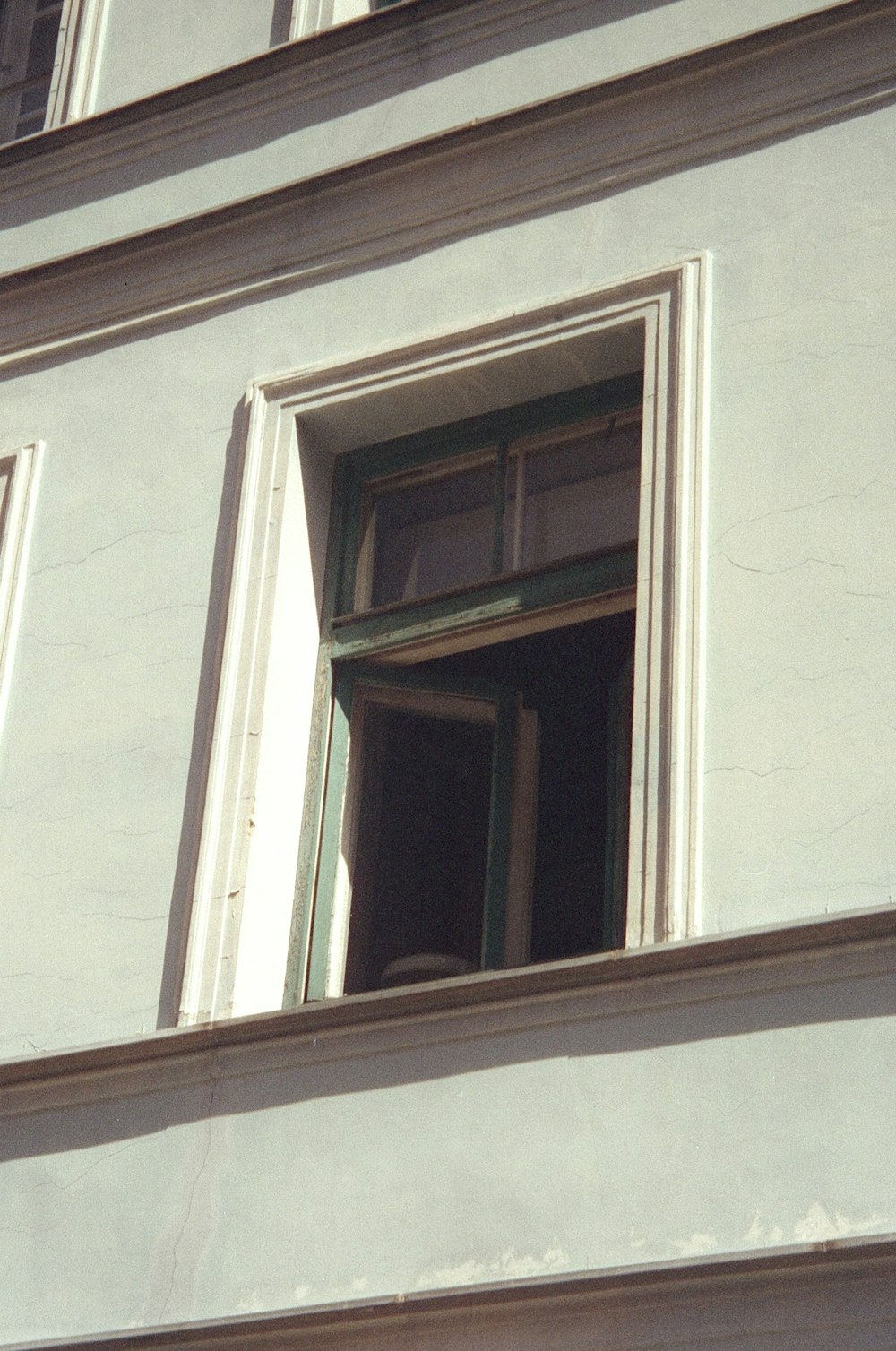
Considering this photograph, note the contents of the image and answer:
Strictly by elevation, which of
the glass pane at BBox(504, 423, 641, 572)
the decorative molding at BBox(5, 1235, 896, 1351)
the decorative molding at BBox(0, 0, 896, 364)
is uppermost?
the decorative molding at BBox(0, 0, 896, 364)

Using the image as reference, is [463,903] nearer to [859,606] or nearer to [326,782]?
[326,782]

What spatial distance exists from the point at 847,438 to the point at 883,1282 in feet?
8.04

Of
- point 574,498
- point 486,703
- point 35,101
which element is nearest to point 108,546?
point 486,703

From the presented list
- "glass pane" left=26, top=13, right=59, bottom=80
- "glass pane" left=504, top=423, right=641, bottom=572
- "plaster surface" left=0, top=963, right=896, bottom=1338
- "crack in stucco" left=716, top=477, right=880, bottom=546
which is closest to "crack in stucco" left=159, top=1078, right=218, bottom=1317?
"plaster surface" left=0, top=963, right=896, bottom=1338

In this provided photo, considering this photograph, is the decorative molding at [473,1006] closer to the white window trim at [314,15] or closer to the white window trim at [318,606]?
the white window trim at [318,606]

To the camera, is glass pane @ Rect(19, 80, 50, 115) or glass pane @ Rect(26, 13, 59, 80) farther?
glass pane @ Rect(26, 13, 59, 80)

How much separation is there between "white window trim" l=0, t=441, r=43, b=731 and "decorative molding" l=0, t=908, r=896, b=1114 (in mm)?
1409

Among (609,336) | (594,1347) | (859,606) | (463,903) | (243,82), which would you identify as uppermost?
(243,82)

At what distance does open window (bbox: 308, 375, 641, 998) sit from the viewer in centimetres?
698

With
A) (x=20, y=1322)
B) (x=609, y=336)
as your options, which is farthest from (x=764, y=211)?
(x=20, y=1322)

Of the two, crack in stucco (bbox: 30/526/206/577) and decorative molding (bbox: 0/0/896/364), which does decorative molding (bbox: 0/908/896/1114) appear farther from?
decorative molding (bbox: 0/0/896/364)

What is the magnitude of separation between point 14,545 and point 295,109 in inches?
75.4

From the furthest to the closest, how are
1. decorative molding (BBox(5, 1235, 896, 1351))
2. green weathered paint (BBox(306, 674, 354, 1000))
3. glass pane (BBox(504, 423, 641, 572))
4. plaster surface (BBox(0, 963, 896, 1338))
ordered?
glass pane (BBox(504, 423, 641, 572)) → green weathered paint (BBox(306, 674, 354, 1000)) → plaster surface (BBox(0, 963, 896, 1338)) → decorative molding (BBox(5, 1235, 896, 1351))

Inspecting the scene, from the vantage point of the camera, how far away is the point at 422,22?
8422 mm
